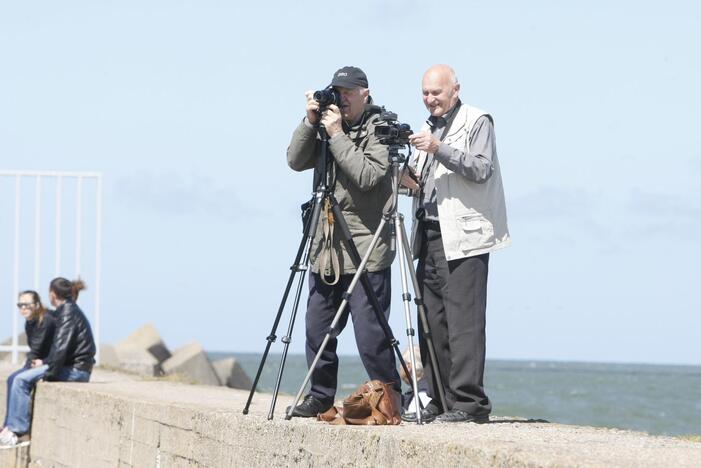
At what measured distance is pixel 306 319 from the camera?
6574mm

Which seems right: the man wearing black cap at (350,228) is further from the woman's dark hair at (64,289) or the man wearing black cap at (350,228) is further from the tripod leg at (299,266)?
the woman's dark hair at (64,289)

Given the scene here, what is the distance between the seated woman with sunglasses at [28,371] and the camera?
11250mm

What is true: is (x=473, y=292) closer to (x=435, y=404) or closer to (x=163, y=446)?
(x=435, y=404)

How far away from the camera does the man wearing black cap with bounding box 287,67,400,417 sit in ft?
20.6

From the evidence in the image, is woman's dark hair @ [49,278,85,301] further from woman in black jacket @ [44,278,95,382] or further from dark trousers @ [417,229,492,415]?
dark trousers @ [417,229,492,415]

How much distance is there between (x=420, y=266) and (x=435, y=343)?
383mm

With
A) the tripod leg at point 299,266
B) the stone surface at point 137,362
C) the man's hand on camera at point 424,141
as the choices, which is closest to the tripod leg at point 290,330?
the tripod leg at point 299,266

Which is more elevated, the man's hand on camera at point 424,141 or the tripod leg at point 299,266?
the man's hand on camera at point 424,141

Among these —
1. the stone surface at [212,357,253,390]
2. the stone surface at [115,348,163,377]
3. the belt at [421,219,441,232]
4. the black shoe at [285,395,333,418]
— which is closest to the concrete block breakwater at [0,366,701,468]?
the black shoe at [285,395,333,418]

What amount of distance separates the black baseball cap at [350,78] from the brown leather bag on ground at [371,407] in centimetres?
141

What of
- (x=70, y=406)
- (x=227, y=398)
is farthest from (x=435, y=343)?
(x=70, y=406)

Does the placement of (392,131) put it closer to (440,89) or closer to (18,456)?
(440,89)

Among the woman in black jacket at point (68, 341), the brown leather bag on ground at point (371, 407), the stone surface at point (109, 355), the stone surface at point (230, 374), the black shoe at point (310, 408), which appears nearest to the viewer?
the brown leather bag on ground at point (371, 407)

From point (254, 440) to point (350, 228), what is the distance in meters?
1.12
